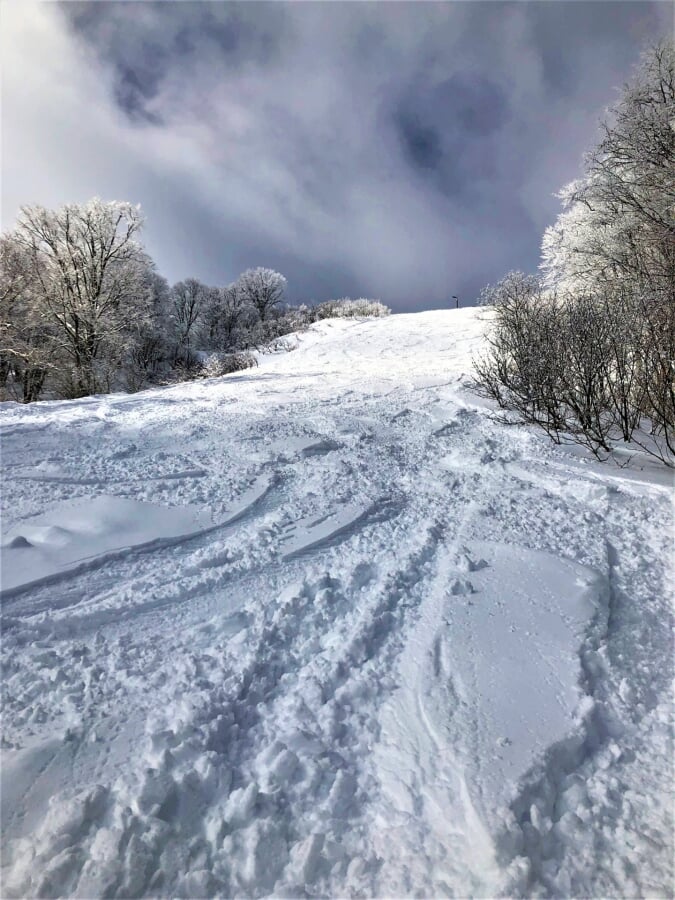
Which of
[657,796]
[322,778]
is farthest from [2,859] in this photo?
[657,796]

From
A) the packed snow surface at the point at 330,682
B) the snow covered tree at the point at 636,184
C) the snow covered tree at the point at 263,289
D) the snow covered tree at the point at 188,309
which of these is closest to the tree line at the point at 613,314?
the snow covered tree at the point at 636,184

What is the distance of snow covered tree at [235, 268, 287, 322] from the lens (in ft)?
128

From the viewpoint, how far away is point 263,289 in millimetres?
39062

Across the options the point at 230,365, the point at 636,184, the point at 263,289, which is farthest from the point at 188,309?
the point at 636,184

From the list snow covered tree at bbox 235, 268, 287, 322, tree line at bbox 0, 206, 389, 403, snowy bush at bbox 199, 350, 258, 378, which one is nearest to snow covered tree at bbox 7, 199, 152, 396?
tree line at bbox 0, 206, 389, 403

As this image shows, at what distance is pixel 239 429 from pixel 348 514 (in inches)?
92.9

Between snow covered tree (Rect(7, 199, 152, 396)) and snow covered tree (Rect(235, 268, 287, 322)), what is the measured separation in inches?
872

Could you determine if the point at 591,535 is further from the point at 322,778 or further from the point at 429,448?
the point at 322,778

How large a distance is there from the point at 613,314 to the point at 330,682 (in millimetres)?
5041

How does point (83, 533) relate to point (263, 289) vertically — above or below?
below

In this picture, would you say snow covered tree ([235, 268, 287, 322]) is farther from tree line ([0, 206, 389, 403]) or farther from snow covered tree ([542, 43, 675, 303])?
snow covered tree ([542, 43, 675, 303])

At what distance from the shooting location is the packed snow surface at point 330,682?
1.27 metres

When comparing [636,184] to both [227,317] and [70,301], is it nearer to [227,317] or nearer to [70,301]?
[70,301]

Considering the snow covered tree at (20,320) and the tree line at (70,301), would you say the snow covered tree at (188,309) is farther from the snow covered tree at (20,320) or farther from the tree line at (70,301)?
the snow covered tree at (20,320)
